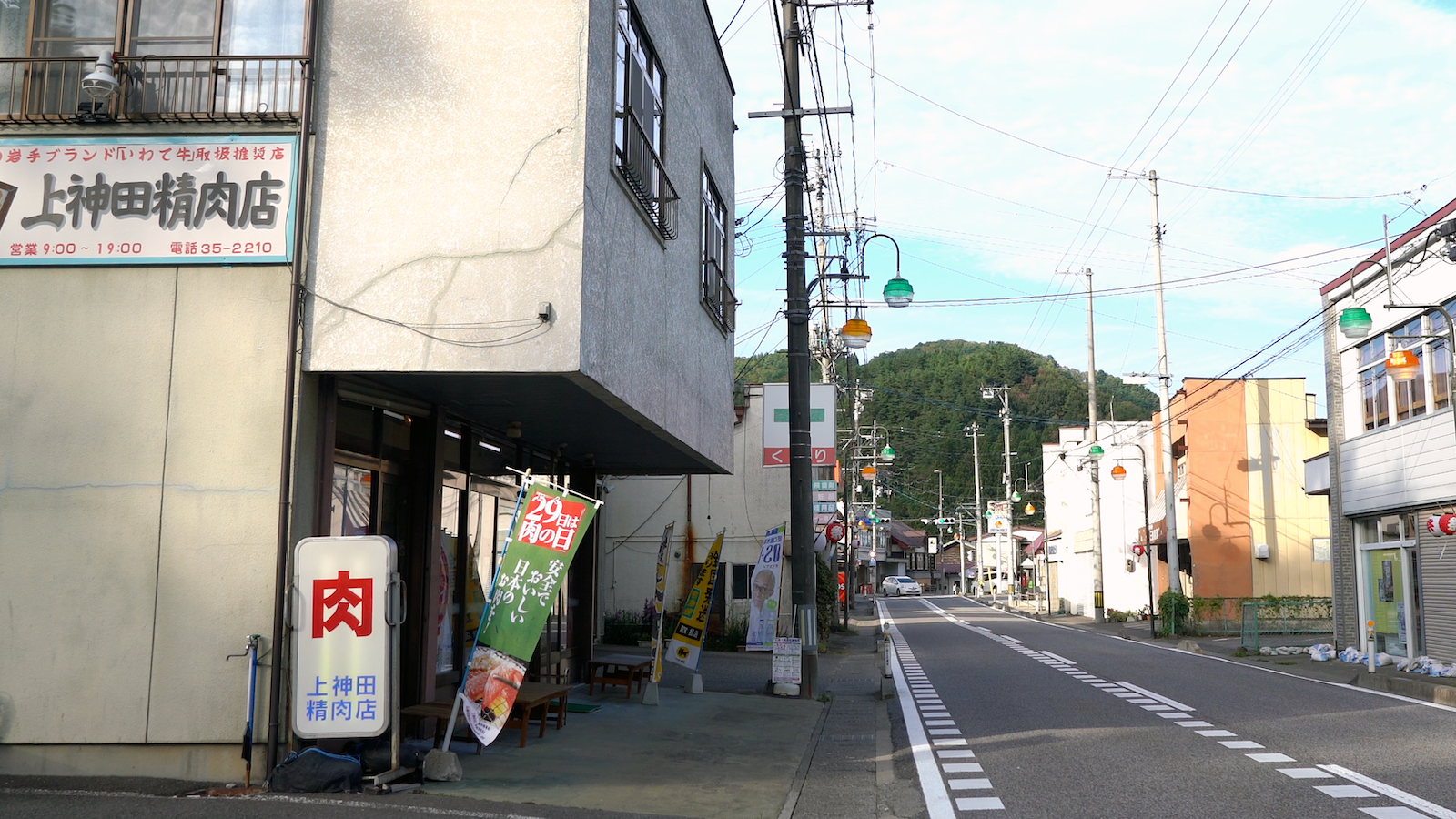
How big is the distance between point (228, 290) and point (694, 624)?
8.48m

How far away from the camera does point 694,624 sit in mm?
14945

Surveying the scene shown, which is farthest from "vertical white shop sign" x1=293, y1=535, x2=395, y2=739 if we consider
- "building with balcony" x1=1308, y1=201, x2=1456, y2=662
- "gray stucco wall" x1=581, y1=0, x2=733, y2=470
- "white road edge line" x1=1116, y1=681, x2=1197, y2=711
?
"building with balcony" x1=1308, y1=201, x2=1456, y2=662

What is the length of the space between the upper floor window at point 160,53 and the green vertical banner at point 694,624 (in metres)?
8.36

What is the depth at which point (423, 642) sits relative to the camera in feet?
32.9

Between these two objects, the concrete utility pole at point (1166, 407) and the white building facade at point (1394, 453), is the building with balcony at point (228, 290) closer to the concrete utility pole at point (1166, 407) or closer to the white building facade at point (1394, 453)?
the white building facade at point (1394, 453)

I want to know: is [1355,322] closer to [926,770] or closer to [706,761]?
[926,770]

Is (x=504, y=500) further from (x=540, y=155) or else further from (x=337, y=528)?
(x=540, y=155)

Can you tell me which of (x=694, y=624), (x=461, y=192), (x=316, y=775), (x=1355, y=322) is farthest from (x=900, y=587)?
(x=316, y=775)

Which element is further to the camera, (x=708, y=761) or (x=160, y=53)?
(x=708, y=761)

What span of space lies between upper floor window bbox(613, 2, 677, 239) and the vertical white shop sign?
415 cm

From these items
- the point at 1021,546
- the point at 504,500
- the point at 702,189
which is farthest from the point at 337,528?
the point at 1021,546

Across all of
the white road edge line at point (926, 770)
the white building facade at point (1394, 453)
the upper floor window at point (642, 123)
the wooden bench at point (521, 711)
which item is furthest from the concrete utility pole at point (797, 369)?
the white building facade at point (1394, 453)

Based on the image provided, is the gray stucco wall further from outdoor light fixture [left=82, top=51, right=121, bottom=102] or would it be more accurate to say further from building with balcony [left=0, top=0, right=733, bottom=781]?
outdoor light fixture [left=82, top=51, right=121, bottom=102]

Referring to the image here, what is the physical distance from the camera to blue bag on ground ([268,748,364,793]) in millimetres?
7578
